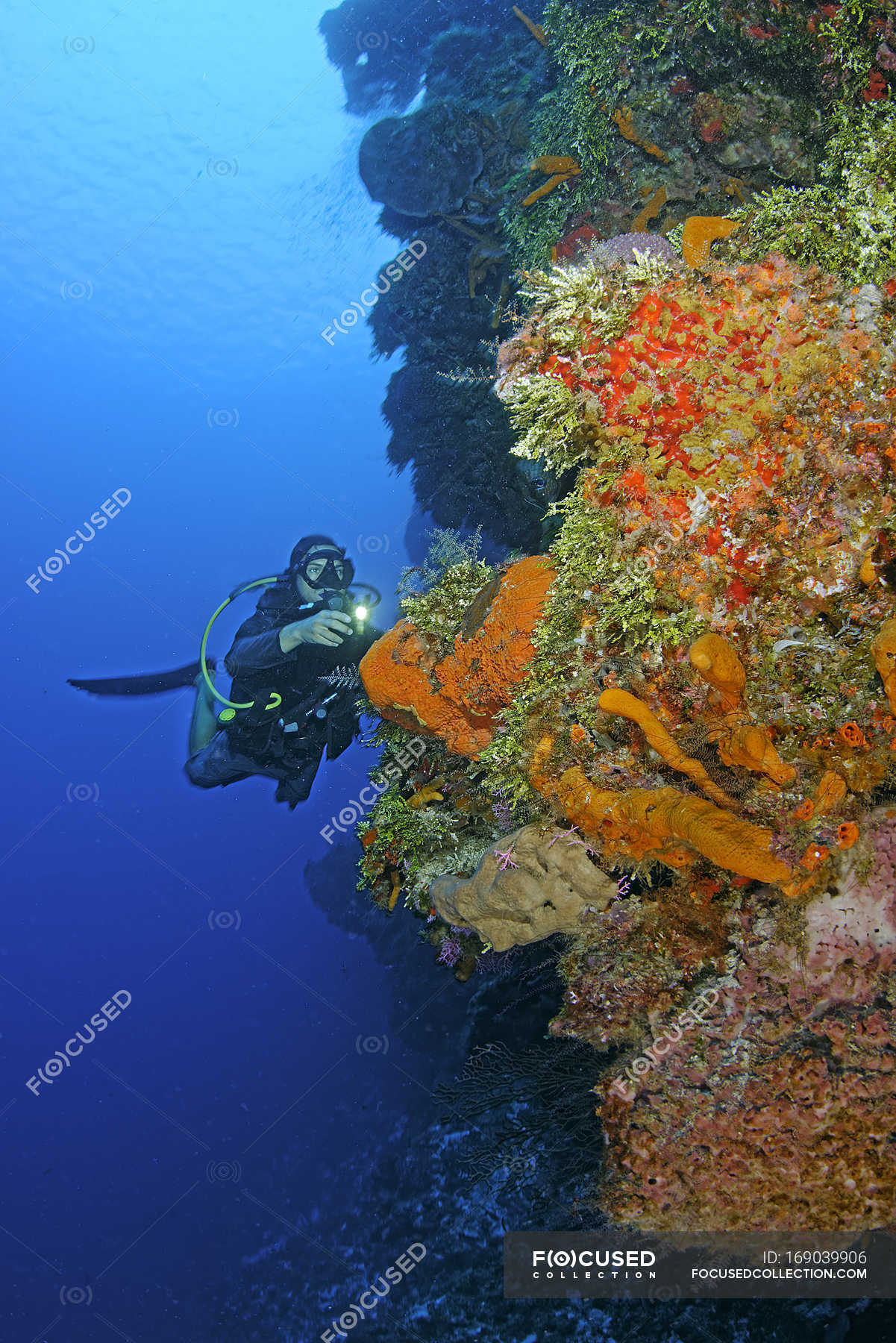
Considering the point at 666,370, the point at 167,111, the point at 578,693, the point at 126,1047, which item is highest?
the point at 167,111

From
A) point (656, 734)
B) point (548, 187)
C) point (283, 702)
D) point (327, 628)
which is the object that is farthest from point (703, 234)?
point (283, 702)

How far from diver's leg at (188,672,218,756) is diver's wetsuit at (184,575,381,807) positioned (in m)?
0.15

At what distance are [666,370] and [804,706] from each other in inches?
69.2

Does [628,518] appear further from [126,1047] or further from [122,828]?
[126,1047]

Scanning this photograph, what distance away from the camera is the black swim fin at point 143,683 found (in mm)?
12430

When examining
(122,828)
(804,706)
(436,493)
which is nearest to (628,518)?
(804,706)

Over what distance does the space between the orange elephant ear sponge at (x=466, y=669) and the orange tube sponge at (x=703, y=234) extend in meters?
1.81

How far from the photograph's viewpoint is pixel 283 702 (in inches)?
415

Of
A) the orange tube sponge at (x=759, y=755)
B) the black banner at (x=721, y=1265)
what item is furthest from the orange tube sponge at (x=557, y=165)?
the black banner at (x=721, y=1265)

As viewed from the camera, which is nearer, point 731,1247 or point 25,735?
point 731,1247

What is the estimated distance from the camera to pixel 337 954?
502 inches
